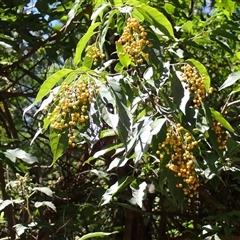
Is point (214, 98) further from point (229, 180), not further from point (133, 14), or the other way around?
point (133, 14)

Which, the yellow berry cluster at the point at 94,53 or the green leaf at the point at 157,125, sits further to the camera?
the yellow berry cluster at the point at 94,53

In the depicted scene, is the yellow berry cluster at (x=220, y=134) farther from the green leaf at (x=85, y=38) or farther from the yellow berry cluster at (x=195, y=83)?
the green leaf at (x=85, y=38)

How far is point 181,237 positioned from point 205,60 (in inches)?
36.7

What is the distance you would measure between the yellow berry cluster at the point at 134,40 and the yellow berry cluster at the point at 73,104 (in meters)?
0.14

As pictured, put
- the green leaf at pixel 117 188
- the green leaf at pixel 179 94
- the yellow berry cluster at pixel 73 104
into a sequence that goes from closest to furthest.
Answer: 1. the yellow berry cluster at pixel 73 104
2. the green leaf at pixel 179 94
3. the green leaf at pixel 117 188

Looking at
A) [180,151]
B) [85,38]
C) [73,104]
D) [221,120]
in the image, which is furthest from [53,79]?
[221,120]

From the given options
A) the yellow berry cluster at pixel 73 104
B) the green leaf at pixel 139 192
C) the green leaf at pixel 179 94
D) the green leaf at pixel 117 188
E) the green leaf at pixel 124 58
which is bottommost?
the green leaf at pixel 139 192

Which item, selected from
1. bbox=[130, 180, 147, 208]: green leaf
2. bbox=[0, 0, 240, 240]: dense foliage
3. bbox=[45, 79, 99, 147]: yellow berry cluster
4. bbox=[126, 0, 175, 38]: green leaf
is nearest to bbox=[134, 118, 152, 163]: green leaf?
bbox=[0, 0, 240, 240]: dense foliage

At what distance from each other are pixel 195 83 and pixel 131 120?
26 centimetres

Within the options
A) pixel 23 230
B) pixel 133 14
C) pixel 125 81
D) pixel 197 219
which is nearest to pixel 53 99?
pixel 125 81

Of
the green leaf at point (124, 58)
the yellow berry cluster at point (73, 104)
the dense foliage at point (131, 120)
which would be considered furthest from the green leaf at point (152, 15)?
the yellow berry cluster at point (73, 104)

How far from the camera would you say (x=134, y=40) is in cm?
131

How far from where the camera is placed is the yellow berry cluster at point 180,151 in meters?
1.26

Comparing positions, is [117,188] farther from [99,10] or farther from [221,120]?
[99,10]
